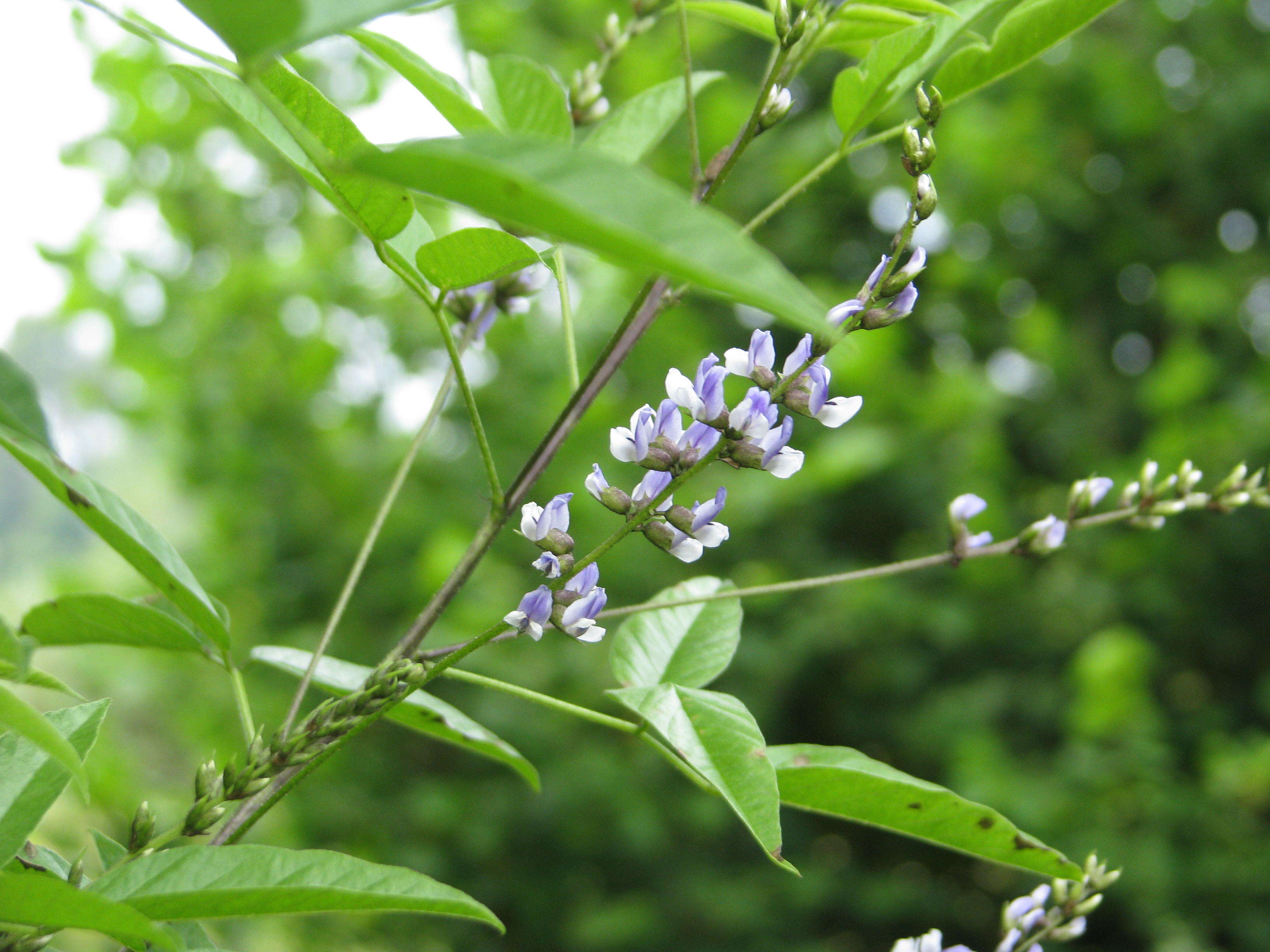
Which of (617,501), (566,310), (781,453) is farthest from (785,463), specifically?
(566,310)

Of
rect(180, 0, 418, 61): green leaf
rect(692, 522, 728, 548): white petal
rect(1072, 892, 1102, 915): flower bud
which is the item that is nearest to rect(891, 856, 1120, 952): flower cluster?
rect(1072, 892, 1102, 915): flower bud

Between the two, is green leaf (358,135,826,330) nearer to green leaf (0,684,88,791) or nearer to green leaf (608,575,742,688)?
green leaf (0,684,88,791)

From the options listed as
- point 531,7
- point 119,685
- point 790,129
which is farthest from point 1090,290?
point 119,685

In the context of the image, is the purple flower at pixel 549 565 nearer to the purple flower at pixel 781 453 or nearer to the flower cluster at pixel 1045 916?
the purple flower at pixel 781 453

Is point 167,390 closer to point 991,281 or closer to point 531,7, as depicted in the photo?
point 531,7

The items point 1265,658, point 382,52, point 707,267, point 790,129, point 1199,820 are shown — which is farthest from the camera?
point 790,129

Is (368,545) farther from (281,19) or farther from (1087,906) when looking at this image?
(1087,906)
